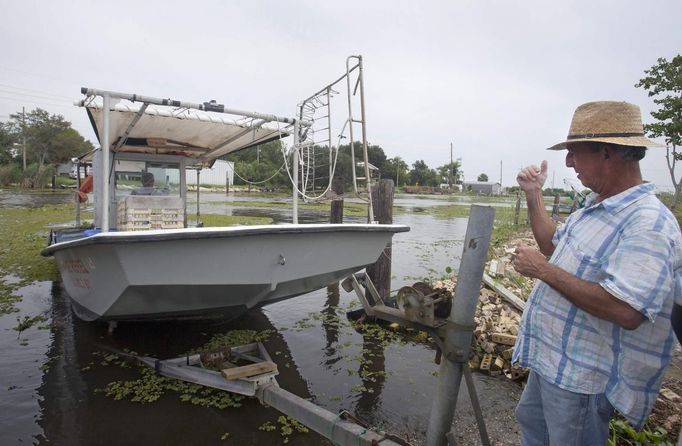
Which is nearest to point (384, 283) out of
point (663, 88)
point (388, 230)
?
point (388, 230)

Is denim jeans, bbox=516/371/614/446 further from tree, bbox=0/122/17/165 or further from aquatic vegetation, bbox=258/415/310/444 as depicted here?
tree, bbox=0/122/17/165

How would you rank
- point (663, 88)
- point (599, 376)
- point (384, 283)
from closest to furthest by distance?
point (599, 376)
point (384, 283)
point (663, 88)

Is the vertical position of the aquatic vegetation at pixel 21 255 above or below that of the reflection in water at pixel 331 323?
above

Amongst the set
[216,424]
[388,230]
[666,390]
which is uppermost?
[388,230]

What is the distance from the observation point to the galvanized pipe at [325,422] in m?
2.61

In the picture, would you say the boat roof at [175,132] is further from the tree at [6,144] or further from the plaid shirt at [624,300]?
the tree at [6,144]

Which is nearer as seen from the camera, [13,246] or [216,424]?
[216,424]

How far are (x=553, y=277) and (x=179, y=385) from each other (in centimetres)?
405

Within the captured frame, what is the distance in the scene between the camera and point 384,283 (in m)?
7.20

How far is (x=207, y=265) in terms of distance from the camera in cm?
414

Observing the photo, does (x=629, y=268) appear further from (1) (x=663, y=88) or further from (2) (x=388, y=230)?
(1) (x=663, y=88)

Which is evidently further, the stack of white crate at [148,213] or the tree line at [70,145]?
the tree line at [70,145]

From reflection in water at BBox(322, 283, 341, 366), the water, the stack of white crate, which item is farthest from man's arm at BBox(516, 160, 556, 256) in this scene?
the stack of white crate

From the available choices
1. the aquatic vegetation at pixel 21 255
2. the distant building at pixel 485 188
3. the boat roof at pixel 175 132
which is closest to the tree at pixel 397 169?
the distant building at pixel 485 188
